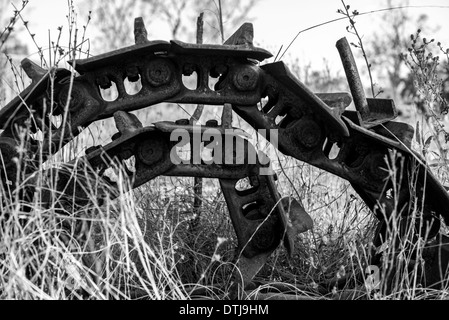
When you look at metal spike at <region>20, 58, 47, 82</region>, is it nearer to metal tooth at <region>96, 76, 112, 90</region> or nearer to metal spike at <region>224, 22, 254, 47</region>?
metal tooth at <region>96, 76, 112, 90</region>

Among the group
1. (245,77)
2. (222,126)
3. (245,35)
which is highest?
(245,35)

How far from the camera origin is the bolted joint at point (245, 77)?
3.83 meters

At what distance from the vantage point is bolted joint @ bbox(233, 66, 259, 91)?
3.83 meters

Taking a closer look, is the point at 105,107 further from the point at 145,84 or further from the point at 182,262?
the point at 182,262

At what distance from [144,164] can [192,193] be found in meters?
1.31

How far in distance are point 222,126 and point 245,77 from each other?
32 cm

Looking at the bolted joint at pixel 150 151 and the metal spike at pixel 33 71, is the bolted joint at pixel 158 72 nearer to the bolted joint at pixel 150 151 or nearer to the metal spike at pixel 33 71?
the bolted joint at pixel 150 151

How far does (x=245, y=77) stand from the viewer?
3844 millimetres

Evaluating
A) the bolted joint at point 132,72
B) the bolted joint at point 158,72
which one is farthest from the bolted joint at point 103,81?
the bolted joint at point 158,72

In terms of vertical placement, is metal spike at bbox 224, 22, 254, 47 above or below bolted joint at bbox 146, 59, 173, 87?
above

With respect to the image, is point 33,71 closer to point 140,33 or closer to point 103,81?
point 103,81

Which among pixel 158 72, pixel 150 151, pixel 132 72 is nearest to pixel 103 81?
pixel 132 72

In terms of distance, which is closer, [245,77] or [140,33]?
[140,33]

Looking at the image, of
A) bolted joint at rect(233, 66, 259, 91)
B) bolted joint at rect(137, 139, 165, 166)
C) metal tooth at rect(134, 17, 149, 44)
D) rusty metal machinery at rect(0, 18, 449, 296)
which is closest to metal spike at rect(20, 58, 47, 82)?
rusty metal machinery at rect(0, 18, 449, 296)
